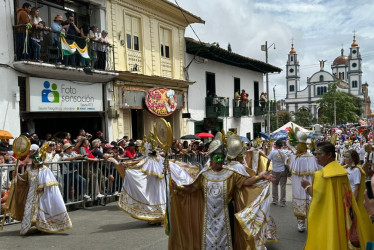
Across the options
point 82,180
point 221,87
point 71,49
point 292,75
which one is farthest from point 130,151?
point 292,75

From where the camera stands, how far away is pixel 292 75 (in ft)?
370

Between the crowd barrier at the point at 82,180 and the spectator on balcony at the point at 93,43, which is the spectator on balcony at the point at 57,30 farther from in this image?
the crowd barrier at the point at 82,180

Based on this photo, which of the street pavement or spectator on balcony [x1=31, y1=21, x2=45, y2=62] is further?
spectator on balcony [x1=31, y1=21, x2=45, y2=62]

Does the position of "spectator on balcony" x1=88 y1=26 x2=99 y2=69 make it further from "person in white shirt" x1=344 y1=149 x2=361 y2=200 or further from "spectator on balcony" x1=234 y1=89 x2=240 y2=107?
"spectator on balcony" x1=234 y1=89 x2=240 y2=107

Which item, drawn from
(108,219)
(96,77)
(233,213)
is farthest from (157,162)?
(96,77)

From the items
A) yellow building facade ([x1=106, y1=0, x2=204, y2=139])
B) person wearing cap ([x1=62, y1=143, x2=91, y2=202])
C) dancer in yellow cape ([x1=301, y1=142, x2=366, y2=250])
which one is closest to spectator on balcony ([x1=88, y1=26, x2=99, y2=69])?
yellow building facade ([x1=106, y1=0, x2=204, y2=139])

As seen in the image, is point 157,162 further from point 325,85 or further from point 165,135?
point 325,85

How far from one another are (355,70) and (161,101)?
106830mm

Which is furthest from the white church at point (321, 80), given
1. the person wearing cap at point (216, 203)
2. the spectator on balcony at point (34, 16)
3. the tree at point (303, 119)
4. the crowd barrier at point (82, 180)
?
the person wearing cap at point (216, 203)

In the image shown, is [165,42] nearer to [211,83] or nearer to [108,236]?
[211,83]

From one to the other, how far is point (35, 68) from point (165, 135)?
7956 millimetres

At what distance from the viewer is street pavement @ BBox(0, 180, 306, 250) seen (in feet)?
20.8

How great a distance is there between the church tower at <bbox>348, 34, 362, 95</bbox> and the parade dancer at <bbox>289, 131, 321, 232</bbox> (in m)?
108

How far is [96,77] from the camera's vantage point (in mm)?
13984
